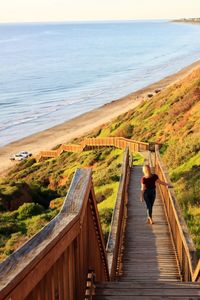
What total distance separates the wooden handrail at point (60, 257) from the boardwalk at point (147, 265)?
0.41 metres

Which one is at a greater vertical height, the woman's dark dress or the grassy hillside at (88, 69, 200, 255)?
the woman's dark dress

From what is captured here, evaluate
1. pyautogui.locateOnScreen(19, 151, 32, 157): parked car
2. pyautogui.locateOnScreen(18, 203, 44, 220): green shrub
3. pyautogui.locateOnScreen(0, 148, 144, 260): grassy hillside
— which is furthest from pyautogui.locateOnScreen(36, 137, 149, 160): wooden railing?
pyautogui.locateOnScreen(19, 151, 32, 157): parked car

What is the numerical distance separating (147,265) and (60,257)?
18.5ft

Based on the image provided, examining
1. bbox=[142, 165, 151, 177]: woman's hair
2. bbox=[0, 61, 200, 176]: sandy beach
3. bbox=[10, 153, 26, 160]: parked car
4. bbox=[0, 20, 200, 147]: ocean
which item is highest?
bbox=[142, 165, 151, 177]: woman's hair

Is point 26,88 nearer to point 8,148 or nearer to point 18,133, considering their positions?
point 18,133

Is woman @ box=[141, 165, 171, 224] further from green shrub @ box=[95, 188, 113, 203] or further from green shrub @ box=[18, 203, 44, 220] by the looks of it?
green shrub @ box=[18, 203, 44, 220]

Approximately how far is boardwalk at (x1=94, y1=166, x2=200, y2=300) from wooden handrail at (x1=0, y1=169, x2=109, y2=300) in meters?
0.41

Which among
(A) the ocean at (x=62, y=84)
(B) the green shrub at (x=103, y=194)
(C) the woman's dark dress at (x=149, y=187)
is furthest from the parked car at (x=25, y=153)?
(C) the woman's dark dress at (x=149, y=187)

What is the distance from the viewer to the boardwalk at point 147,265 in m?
4.77

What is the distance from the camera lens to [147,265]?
8.83 m

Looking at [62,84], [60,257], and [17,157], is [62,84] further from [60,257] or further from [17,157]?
[60,257]

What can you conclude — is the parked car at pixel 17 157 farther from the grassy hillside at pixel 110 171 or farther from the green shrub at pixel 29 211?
the green shrub at pixel 29 211

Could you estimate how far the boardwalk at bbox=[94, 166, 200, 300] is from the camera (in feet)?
15.6

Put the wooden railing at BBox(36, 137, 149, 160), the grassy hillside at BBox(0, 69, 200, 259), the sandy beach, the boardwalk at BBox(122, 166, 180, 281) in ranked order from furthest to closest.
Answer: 1. the sandy beach
2. the wooden railing at BBox(36, 137, 149, 160)
3. the grassy hillside at BBox(0, 69, 200, 259)
4. the boardwalk at BBox(122, 166, 180, 281)
